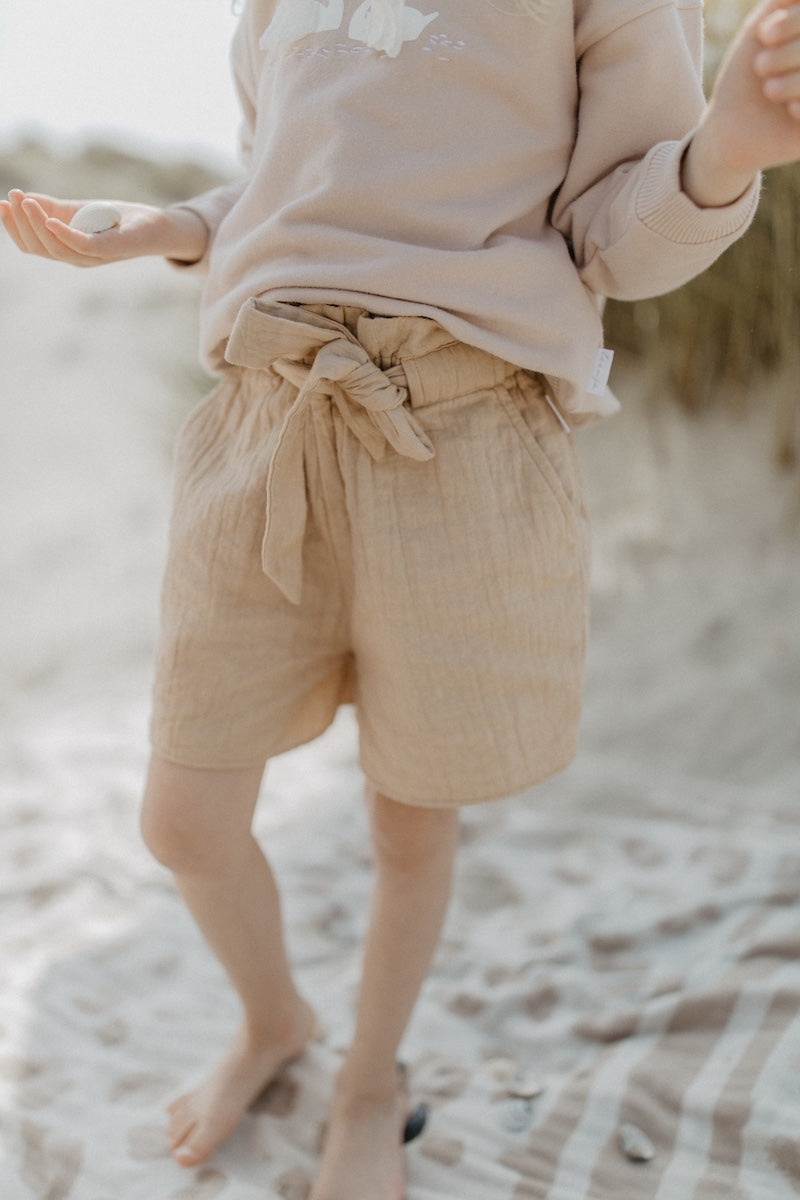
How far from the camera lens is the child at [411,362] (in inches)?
38.4

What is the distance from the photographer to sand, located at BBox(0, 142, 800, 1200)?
130 centimetres

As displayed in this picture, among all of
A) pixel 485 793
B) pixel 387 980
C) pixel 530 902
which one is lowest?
pixel 530 902

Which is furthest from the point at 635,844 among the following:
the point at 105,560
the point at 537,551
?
the point at 105,560

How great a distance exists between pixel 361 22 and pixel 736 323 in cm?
208

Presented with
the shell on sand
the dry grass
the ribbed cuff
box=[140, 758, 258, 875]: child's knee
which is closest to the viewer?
the ribbed cuff

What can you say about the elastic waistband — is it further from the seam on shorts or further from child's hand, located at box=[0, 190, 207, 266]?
child's hand, located at box=[0, 190, 207, 266]

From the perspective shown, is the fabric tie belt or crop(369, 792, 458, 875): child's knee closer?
the fabric tie belt

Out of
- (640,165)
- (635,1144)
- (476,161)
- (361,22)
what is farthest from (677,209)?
(635,1144)

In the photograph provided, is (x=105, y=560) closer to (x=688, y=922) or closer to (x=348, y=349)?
(x=688, y=922)

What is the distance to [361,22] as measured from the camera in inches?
38.9

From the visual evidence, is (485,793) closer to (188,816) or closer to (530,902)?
(188,816)

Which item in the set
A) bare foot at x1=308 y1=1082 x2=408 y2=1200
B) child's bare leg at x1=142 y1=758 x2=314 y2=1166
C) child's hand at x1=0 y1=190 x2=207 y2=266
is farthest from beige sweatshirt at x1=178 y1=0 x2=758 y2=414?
bare foot at x1=308 y1=1082 x2=408 y2=1200

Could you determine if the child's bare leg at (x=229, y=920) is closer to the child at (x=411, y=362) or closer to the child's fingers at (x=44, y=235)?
the child at (x=411, y=362)

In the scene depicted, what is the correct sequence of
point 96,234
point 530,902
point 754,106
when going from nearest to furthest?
point 754,106, point 96,234, point 530,902
